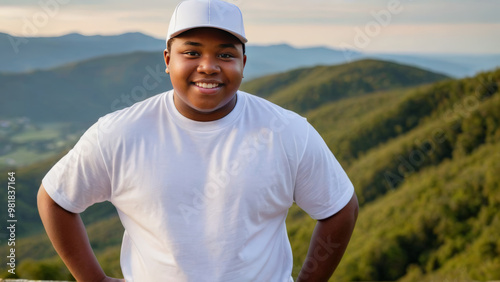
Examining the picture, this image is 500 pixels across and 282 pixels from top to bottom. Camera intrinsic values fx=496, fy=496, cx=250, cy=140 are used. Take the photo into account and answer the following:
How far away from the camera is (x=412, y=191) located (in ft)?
123

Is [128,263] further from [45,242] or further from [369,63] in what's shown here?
[369,63]

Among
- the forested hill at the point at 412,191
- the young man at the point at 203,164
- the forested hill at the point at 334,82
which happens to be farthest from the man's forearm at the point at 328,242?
the forested hill at the point at 334,82

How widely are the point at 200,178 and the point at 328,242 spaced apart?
0.76m

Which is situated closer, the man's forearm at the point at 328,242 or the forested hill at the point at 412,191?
the man's forearm at the point at 328,242

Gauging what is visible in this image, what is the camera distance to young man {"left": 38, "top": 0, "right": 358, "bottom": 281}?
1989mm

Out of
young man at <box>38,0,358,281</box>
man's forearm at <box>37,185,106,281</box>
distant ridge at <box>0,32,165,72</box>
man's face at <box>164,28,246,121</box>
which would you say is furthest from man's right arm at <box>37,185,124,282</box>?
distant ridge at <box>0,32,165,72</box>

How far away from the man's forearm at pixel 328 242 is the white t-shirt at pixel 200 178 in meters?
0.25

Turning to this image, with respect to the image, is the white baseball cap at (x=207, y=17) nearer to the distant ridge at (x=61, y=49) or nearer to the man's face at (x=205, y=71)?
the man's face at (x=205, y=71)

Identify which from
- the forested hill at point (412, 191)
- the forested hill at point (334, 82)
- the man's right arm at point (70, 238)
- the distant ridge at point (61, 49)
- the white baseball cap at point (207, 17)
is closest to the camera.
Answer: the white baseball cap at point (207, 17)

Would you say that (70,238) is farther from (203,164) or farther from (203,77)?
(203,77)

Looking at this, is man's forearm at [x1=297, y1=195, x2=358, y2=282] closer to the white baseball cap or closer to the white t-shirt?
the white t-shirt

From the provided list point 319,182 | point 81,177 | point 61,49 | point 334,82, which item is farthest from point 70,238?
point 61,49

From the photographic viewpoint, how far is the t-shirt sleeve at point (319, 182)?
80.7 inches

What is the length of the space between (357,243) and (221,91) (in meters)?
32.0
